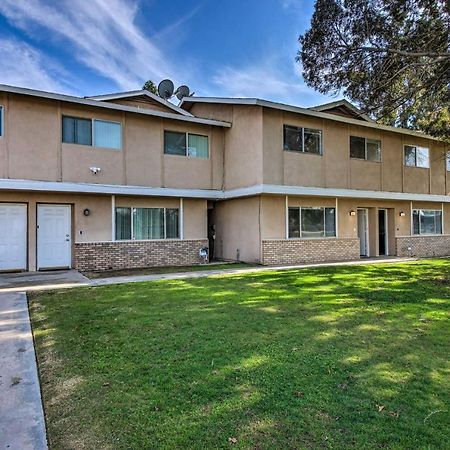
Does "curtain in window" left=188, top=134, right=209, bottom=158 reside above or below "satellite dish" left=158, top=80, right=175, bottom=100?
below

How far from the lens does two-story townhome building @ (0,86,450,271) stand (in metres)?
12.0

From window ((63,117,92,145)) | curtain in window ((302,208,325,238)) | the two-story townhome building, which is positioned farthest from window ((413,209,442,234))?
window ((63,117,92,145))

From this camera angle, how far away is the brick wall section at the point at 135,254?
12.8 metres

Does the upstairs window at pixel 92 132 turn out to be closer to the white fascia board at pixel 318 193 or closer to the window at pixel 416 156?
the white fascia board at pixel 318 193

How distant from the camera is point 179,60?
68.9ft

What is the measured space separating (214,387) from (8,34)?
15.2 meters

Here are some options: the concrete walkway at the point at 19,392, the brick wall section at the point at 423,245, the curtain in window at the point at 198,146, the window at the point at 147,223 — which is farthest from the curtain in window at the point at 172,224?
the brick wall section at the point at 423,245

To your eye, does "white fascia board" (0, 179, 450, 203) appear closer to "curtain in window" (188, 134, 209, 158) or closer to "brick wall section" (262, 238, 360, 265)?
"curtain in window" (188, 134, 209, 158)

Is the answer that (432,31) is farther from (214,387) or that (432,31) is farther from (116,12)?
(214,387)

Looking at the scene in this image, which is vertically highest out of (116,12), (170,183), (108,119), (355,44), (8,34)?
(116,12)

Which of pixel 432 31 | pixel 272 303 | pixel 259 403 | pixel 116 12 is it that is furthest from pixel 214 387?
pixel 116 12

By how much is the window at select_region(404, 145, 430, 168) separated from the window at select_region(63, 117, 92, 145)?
1432cm

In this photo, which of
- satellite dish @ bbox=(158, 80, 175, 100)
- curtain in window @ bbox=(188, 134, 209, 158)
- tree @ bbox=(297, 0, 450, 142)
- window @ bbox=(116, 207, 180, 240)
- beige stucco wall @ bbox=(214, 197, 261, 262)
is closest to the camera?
tree @ bbox=(297, 0, 450, 142)

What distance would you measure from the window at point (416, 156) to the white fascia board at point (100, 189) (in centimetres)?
980
